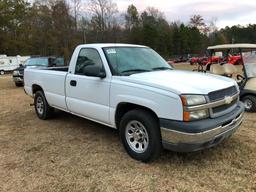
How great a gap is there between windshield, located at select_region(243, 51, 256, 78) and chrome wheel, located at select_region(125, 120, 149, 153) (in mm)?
4357

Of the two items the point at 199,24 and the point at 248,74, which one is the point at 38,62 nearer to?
the point at 248,74

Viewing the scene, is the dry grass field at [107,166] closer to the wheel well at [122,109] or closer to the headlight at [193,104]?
the wheel well at [122,109]

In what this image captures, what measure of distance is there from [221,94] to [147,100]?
107 centimetres

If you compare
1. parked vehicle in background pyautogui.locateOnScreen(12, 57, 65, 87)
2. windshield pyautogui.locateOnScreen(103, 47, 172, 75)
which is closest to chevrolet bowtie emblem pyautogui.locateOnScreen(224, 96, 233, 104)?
windshield pyautogui.locateOnScreen(103, 47, 172, 75)

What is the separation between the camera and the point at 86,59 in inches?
211

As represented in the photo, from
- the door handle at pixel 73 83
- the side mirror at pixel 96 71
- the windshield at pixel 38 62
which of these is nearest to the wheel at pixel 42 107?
the door handle at pixel 73 83

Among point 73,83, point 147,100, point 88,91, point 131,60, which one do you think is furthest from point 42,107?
point 147,100

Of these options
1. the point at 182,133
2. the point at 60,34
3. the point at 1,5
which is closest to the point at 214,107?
the point at 182,133

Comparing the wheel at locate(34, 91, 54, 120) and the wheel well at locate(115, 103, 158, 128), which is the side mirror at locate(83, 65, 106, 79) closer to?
the wheel well at locate(115, 103, 158, 128)

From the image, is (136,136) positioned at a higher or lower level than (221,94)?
lower

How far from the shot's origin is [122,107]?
4.54 m

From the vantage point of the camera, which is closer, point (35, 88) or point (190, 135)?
point (190, 135)

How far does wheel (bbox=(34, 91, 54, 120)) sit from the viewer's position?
22.3 feet

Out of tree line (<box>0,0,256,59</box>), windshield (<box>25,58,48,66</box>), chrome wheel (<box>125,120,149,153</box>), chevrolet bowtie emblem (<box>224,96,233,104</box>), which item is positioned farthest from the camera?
tree line (<box>0,0,256,59</box>)
